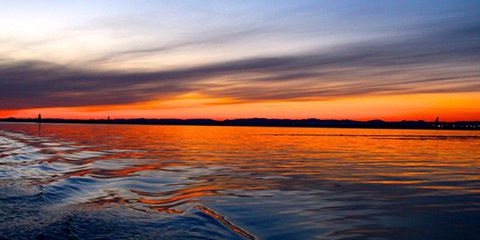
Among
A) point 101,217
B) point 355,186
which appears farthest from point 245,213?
point 355,186

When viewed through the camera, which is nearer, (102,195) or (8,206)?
(8,206)

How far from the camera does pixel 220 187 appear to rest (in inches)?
549

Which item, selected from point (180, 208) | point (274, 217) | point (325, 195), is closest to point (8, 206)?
point (180, 208)

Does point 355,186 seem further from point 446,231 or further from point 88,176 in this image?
point 88,176

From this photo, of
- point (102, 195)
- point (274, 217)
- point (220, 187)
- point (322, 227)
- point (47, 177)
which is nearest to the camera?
point (322, 227)

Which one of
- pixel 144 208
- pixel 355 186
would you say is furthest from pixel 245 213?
pixel 355 186

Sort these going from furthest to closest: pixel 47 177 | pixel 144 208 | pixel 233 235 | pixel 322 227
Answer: pixel 47 177, pixel 144 208, pixel 322 227, pixel 233 235

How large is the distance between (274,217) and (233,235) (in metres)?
1.86

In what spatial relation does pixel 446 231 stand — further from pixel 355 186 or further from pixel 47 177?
pixel 47 177

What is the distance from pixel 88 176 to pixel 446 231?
13364mm

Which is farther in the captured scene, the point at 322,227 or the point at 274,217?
the point at 274,217

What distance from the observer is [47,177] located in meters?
15.8

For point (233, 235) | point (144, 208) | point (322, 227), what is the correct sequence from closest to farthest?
point (233, 235) → point (322, 227) → point (144, 208)

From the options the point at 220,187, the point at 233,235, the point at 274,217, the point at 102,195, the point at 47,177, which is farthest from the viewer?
the point at 47,177
